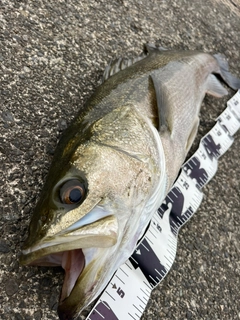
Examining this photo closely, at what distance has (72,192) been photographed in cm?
159

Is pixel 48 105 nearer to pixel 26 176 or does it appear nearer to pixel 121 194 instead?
pixel 26 176

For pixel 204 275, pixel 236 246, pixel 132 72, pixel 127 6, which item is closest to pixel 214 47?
pixel 127 6

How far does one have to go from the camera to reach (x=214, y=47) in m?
3.77

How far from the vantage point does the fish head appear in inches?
58.0

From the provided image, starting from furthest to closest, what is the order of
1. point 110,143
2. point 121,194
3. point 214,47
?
1. point 214,47
2. point 110,143
3. point 121,194

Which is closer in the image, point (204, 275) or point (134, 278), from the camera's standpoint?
point (134, 278)

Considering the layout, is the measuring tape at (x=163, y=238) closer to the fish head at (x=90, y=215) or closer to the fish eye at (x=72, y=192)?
the fish head at (x=90, y=215)

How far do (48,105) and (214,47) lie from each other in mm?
2124

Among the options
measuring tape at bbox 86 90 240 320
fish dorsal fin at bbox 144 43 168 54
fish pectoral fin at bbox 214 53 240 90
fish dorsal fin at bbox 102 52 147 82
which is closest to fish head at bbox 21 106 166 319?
measuring tape at bbox 86 90 240 320

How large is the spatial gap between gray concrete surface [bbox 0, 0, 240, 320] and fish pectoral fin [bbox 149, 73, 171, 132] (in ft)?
1.60

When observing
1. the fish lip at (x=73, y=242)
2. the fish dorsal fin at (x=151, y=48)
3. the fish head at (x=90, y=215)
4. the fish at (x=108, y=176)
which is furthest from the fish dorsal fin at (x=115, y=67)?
the fish lip at (x=73, y=242)

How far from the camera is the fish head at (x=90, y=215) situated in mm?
1474

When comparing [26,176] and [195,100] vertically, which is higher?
[195,100]

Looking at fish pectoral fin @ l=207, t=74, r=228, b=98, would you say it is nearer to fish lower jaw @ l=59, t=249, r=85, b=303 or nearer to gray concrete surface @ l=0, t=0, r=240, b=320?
gray concrete surface @ l=0, t=0, r=240, b=320
